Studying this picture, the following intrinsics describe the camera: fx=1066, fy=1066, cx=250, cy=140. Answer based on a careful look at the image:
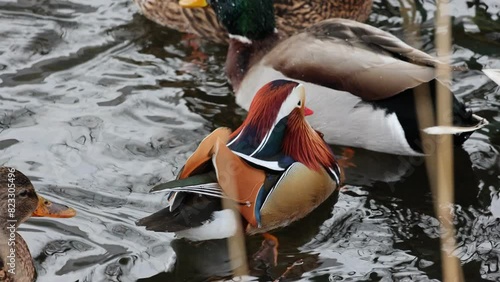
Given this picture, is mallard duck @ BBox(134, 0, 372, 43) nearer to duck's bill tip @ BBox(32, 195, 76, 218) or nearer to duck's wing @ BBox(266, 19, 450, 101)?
duck's wing @ BBox(266, 19, 450, 101)

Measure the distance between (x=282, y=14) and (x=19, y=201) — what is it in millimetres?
3025

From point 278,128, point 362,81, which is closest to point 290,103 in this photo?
point 278,128

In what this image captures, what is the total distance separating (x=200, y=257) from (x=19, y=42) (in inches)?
110

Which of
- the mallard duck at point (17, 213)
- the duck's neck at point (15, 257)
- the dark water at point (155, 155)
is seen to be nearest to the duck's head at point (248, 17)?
the dark water at point (155, 155)

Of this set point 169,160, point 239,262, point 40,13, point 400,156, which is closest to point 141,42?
point 40,13

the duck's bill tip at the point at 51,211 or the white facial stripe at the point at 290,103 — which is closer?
the duck's bill tip at the point at 51,211

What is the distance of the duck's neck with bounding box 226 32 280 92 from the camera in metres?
6.81

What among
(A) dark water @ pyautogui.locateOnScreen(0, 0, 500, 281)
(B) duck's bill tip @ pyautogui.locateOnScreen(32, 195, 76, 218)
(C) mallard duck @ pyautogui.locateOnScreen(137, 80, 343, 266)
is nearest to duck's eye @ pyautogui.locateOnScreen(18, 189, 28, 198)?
(B) duck's bill tip @ pyautogui.locateOnScreen(32, 195, 76, 218)

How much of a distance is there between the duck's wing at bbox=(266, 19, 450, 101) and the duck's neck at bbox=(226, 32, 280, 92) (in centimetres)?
43

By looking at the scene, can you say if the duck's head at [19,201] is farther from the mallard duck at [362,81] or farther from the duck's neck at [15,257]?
the mallard duck at [362,81]

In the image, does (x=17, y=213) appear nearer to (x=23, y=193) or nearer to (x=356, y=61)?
(x=23, y=193)

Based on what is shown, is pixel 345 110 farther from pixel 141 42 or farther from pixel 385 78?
pixel 141 42

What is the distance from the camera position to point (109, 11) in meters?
7.94

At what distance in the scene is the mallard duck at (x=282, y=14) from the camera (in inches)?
298
